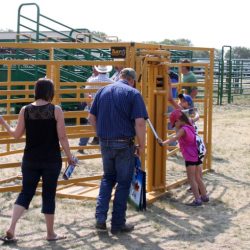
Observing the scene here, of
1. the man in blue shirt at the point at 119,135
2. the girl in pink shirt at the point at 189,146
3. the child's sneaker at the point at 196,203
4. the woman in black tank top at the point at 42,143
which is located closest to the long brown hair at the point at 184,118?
the girl in pink shirt at the point at 189,146

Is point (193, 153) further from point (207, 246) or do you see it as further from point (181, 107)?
point (207, 246)

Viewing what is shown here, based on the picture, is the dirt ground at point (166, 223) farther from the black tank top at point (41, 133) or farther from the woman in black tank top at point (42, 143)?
the black tank top at point (41, 133)

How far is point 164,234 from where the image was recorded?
231 inches

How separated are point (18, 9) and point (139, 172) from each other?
889cm

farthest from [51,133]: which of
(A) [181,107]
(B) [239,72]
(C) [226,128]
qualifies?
(B) [239,72]

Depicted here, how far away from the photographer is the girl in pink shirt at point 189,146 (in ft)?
22.5

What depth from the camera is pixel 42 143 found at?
5.30 meters

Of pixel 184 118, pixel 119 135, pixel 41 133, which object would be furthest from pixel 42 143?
pixel 184 118

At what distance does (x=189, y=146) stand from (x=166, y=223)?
1.13 metres

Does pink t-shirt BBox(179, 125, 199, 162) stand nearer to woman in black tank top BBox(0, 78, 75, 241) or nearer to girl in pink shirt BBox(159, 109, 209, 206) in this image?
girl in pink shirt BBox(159, 109, 209, 206)

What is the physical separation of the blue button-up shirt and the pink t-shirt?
1233 mm

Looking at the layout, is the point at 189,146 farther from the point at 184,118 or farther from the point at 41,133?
the point at 41,133

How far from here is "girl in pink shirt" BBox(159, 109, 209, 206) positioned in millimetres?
6871

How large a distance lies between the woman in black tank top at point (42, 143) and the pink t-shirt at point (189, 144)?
1.95 meters
